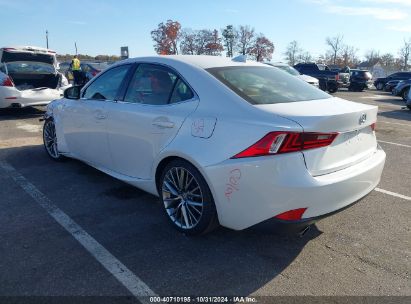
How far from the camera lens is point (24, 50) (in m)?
10.6

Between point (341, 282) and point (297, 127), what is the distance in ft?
3.96

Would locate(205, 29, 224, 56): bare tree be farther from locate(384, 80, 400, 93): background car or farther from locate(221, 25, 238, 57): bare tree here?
locate(384, 80, 400, 93): background car

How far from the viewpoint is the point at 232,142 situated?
118 inches

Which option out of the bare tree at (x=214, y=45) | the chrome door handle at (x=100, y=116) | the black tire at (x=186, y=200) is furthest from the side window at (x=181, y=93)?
the bare tree at (x=214, y=45)

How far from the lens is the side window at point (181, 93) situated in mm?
3545

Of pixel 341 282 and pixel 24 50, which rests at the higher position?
pixel 24 50

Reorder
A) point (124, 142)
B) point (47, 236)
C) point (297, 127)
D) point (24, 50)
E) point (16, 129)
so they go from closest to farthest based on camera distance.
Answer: point (297, 127) → point (47, 236) → point (124, 142) → point (16, 129) → point (24, 50)

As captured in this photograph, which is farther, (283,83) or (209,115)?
(283,83)

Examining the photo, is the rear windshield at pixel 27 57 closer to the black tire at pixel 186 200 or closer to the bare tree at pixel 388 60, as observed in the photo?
the black tire at pixel 186 200

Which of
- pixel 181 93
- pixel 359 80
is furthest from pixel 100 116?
pixel 359 80

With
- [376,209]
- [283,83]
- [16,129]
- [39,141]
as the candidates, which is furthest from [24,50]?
[376,209]

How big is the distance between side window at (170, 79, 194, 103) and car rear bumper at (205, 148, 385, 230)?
801 mm

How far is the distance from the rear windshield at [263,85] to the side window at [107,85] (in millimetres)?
1305

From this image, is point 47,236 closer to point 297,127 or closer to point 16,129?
point 297,127
